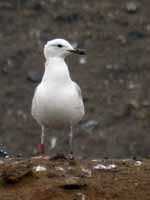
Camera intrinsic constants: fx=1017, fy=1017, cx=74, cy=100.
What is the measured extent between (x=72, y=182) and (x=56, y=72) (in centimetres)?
220

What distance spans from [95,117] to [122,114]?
499 millimetres

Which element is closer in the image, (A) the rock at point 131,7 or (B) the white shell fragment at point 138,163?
(B) the white shell fragment at point 138,163

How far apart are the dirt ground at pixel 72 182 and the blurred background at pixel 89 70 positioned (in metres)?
6.52

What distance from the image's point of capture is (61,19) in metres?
22.3

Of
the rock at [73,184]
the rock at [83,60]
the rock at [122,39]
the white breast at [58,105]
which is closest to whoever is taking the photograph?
the rock at [73,184]

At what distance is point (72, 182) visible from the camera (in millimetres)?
9062

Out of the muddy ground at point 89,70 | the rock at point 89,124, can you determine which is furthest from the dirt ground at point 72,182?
the rock at point 89,124

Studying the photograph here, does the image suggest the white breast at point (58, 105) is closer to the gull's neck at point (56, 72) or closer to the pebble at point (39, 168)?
the gull's neck at point (56, 72)

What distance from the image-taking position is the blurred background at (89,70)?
701 inches

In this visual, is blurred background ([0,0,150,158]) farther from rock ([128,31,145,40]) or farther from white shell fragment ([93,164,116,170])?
white shell fragment ([93,164,116,170])

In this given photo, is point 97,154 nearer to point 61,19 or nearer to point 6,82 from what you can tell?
point 6,82

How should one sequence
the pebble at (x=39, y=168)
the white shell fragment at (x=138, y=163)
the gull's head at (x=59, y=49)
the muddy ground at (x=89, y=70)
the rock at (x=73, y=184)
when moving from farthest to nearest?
the muddy ground at (x=89, y=70) → the gull's head at (x=59, y=49) → the white shell fragment at (x=138, y=163) → the pebble at (x=39, y=168) → the rock at (x=73, y=184)

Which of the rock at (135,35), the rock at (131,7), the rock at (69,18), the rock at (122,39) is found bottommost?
the rock at (122,39)

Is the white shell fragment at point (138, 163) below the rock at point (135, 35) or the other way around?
below
